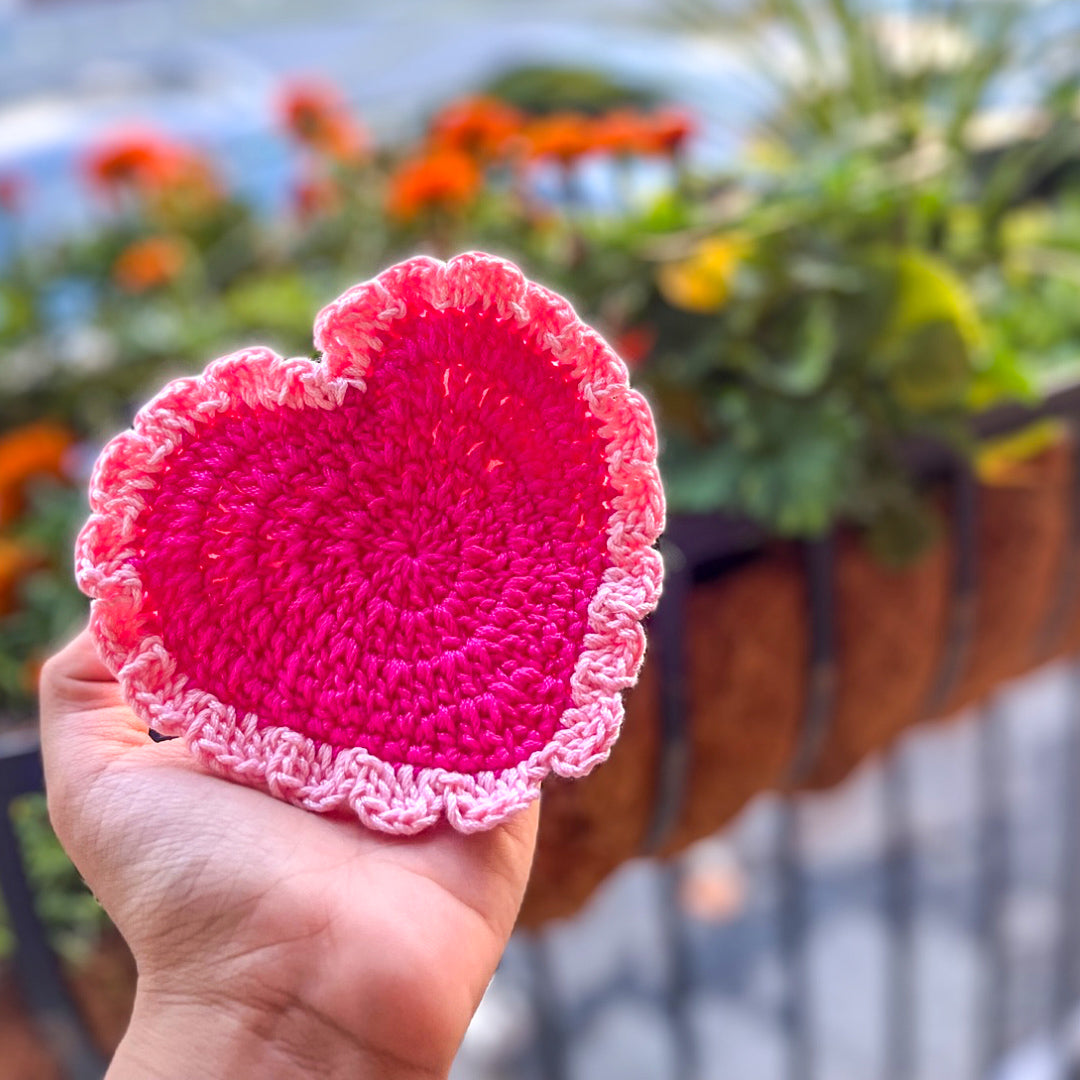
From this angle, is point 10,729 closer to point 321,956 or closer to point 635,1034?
point 321,956

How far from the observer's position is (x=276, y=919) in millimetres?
230

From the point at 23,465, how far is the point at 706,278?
0.45m

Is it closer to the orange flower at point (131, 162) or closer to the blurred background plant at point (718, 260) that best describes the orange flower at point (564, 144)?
the blurred background plant at point (718, 260)

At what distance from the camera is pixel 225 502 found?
0.85ft

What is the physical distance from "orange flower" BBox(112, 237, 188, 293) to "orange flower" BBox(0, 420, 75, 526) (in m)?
0.30

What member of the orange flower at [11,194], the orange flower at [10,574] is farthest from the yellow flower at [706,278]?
the orange flower at [11,194]

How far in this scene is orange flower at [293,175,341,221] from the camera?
3.80 feet

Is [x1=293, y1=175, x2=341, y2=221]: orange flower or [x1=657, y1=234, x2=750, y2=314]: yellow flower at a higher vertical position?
[x1=657, y1=234, x2=750, y2=314]: yellow flower

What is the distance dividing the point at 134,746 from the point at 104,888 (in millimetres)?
32

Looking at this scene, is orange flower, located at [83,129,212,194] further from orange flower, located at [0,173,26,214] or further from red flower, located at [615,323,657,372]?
red flower, located at [615,323,657,372]

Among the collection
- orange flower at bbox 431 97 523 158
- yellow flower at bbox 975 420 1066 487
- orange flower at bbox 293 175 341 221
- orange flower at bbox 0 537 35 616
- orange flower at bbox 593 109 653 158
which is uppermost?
orange flower at bbox 593 109 653 158

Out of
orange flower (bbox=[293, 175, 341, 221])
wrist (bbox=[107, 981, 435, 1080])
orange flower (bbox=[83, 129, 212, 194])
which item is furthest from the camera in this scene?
orange flower (bbox=[293, 175, 341, 221])

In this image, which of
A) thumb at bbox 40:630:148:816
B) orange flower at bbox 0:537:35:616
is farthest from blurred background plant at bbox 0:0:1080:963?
thumb at bbox 40:630:148:816

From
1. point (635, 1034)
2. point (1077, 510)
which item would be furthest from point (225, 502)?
point (635, 1034)
